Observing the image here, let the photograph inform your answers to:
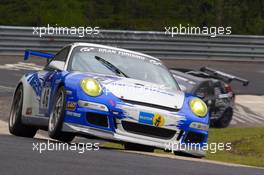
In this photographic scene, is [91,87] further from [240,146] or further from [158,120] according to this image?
[240,146]

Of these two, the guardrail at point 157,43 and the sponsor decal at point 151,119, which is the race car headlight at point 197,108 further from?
the guardrail at point 157,43

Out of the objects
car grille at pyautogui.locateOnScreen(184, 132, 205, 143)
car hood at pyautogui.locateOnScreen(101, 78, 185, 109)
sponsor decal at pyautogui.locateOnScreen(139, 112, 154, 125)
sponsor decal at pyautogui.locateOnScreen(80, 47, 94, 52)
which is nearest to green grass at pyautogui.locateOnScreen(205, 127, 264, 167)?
car grille at pyautogui.locateOnScreen(184, 132, 205, 143)

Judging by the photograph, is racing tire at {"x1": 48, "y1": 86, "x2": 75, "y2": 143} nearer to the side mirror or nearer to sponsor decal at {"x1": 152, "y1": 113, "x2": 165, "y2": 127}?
the side mirror

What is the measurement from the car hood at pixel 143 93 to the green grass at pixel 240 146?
5.00 ft

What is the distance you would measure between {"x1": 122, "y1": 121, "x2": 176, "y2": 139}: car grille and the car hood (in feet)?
0.90

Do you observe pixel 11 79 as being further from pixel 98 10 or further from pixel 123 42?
pixel 98 10

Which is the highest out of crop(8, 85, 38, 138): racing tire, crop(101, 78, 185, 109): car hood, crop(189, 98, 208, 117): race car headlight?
crop(101, 78, 185, 109): car hood

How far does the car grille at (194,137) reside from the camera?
10.6m

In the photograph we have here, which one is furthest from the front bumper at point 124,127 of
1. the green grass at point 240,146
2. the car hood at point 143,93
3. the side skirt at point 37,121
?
the green grass at point 240,146

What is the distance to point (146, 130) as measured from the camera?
33.9ft

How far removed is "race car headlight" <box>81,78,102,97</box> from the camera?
1029cm

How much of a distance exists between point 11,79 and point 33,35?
18.2ft

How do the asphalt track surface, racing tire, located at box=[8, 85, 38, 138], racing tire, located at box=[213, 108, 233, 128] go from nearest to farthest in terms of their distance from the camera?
1. the asphalt track surface
2. racing tire, located at box=[8, 85, 38, 138]
3. racing tire, located at box=[213, 108, 233, 128]

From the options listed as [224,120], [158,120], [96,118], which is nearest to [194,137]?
[158,120]
